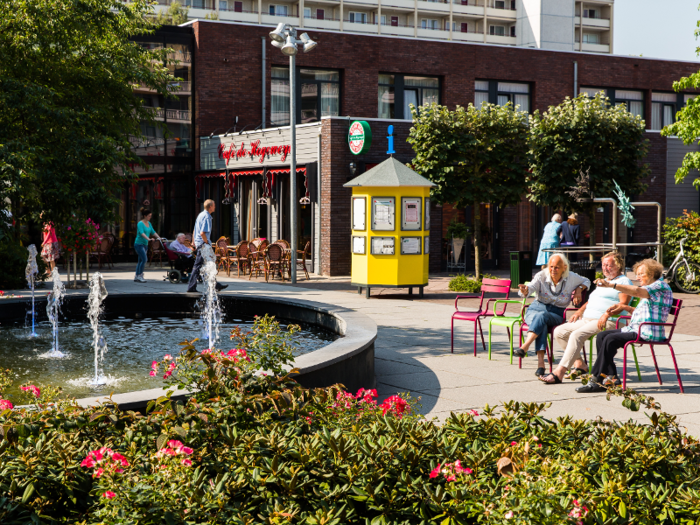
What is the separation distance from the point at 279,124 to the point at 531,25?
63.6m

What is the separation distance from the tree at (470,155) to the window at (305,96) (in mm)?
8549

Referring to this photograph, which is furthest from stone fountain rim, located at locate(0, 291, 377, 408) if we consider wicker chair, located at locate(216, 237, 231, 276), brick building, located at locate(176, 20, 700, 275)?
brick building, located at locate(176, 20, 700, 275)

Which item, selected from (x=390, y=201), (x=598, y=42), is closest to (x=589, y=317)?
(x=390, y=201)

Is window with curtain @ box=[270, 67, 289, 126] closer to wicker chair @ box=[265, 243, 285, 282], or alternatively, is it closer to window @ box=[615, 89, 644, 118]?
wicker chair @ box=[265, 243, 285, 282]

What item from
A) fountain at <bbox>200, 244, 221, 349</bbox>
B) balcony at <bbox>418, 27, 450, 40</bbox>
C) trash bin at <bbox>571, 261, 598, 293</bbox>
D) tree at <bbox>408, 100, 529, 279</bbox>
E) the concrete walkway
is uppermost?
balcony at <bbox>418, 27, 450, 40</bbox>

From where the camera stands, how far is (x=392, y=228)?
54.0 ft

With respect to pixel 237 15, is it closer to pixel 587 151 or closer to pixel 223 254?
pixel 223 254

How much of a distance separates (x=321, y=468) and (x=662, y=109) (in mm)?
34210

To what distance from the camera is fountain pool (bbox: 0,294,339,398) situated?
8.30 metres

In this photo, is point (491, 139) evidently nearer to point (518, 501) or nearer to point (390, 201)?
point (390, 201)

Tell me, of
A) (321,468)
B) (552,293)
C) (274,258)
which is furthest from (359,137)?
(321,468)

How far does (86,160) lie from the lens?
1066 centimetres

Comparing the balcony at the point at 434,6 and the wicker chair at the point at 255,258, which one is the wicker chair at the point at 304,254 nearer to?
the wicker chair at the point at 255,258

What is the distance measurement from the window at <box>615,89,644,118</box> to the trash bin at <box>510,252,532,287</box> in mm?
17854
